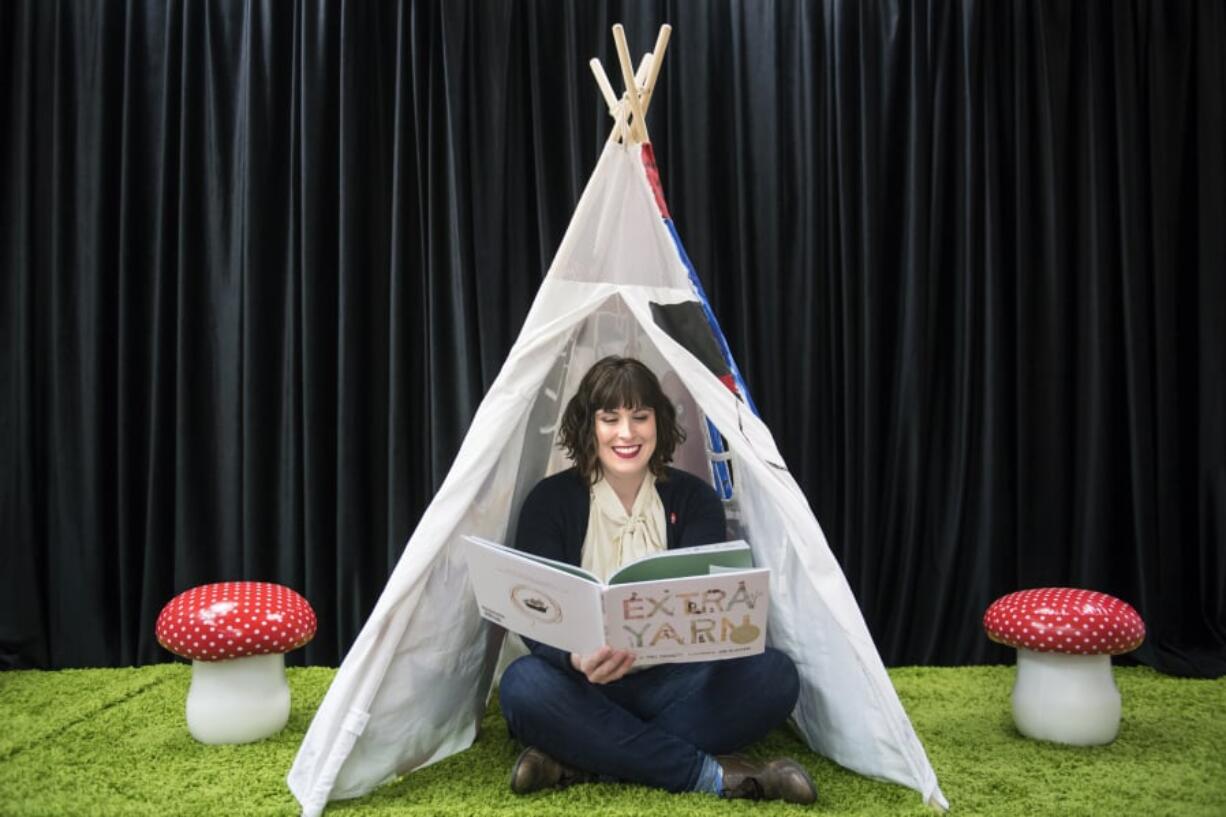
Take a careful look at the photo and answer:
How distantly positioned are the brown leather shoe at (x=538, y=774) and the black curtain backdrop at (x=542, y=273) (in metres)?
1.12

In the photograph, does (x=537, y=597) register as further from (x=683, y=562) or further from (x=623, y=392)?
(x=623, y=392)

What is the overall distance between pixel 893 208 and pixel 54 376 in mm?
2694

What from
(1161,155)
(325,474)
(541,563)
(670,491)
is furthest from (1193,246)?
(325,474)

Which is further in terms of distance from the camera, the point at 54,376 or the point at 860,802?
the point at 54,376

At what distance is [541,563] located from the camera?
6.16 ft

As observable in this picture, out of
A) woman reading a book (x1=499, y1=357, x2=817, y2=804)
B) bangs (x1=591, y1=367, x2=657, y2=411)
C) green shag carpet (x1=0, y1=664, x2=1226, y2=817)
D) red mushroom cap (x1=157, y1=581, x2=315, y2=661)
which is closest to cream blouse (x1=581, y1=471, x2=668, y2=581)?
woman reading a book (x1=499, y1=357, x2=817, y2=804)

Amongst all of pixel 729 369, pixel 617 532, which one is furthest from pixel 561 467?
pixel 729 369

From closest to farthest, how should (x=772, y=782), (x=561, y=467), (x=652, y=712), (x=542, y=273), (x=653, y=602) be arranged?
(x=653, y=602)
(x=772, y=782)
(x=652, y=712)
(x=561, y=467)
(x=542, y=273)

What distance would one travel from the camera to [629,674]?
7.35 feet

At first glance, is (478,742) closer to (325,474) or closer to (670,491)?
(670,491)

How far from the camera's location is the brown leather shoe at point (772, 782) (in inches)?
81.4

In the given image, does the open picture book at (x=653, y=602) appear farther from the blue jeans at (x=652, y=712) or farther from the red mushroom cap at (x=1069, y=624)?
the red mushroom cap at (x=1069, y=624)

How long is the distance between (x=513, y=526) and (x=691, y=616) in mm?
751

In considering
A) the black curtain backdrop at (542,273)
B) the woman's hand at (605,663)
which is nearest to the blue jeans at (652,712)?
the woman's hand at (605,663)
